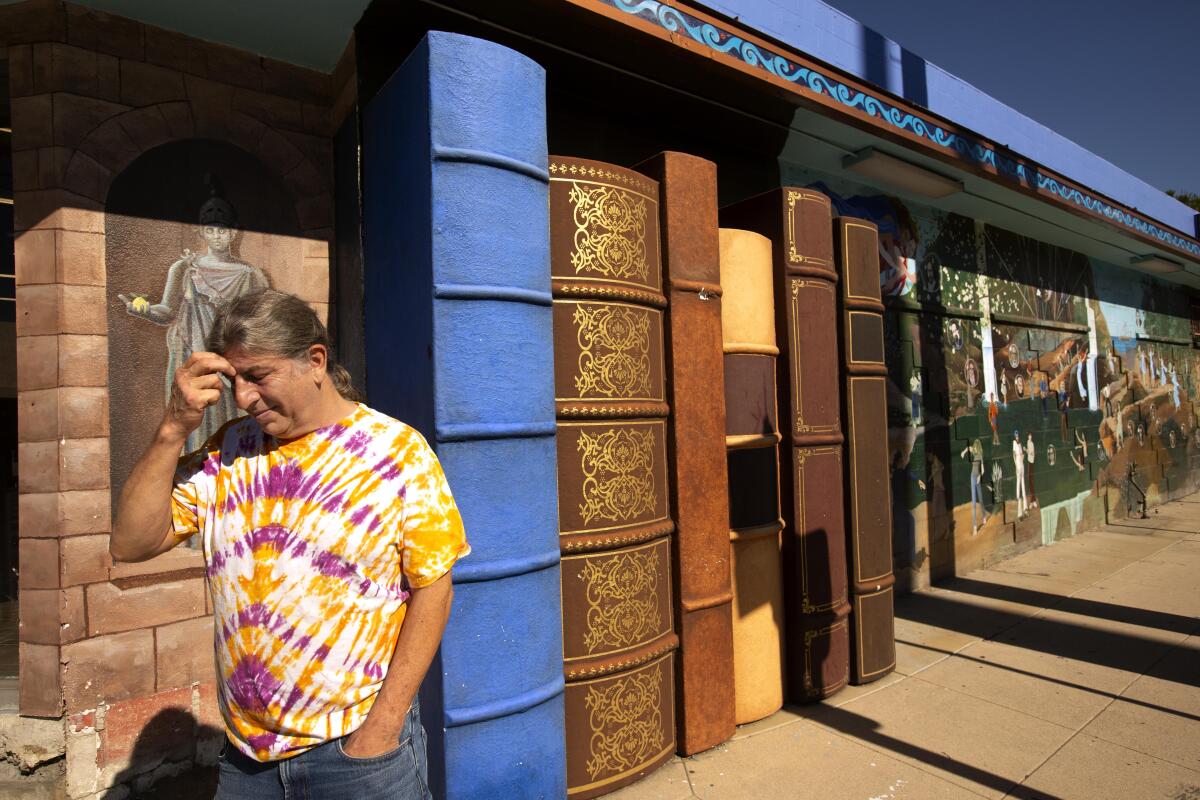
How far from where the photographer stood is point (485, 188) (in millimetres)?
2508

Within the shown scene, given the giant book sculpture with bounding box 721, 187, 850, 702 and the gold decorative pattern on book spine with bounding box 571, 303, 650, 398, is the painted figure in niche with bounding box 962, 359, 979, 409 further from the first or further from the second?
the gold decorative pattern on book spine with bounding box 571, 303, 650, 398

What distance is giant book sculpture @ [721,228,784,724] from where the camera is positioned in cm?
339

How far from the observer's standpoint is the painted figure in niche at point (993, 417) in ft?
22.4

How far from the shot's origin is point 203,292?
2.93 m

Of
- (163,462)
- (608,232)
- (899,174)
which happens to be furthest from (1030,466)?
(163,462)

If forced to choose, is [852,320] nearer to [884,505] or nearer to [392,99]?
[884,505]

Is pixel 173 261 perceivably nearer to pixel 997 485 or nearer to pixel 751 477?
pixel 751 477

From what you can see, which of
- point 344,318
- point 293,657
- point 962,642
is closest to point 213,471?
point 293,657

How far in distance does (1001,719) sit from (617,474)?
2320mm

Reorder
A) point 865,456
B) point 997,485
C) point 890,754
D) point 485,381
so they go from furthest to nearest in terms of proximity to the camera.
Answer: point 997,485, point 865,456, point 890,754, point 485,381

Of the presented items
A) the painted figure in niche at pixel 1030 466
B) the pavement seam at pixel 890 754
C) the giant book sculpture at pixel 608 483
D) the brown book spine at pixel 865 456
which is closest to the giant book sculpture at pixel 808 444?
the brown book spine at pixel 865 456

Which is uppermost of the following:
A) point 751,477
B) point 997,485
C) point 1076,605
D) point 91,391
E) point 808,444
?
point 91,391

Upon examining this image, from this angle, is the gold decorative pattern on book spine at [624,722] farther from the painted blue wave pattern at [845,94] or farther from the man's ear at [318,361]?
the painted blue wave pattern at [845,94]

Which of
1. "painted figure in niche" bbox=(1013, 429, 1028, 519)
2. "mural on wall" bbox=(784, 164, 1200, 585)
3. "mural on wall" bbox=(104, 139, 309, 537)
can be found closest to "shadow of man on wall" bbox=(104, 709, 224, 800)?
"mural on wall" bbox=(104, 139, 309, 537)
